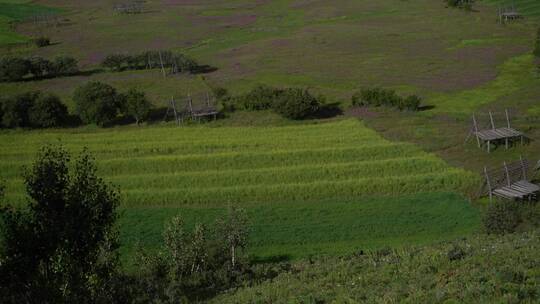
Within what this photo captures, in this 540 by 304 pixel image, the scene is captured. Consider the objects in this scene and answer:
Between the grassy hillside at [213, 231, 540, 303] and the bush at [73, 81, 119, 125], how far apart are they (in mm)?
40543

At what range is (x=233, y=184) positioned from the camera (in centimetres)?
4684

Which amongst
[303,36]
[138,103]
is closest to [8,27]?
[303,36]

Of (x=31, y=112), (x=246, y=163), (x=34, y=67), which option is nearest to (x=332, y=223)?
(x=246, y=163)

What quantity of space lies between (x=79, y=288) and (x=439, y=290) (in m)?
13.3

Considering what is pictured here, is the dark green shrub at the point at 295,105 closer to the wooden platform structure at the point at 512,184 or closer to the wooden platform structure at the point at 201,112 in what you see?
the wooden platform structure at the point at 201,112

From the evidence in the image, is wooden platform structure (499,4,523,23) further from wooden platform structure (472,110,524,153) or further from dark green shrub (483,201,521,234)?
dark green shrub (483,201,521,234)

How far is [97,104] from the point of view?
209 ft

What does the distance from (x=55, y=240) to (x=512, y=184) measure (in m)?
30.9

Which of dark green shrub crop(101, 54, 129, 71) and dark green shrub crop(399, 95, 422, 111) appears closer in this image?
dark green shrub crop(399, 95, 422, 111)

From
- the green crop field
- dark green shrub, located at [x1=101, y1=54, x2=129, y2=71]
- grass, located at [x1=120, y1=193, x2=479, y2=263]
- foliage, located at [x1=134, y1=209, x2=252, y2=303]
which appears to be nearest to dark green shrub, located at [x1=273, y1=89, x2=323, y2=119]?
the green crop field

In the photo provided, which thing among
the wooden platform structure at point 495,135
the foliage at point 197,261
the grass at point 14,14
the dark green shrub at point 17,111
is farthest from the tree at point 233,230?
the grass at point 14,14

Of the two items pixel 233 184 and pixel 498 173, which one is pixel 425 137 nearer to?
pixel 498 173

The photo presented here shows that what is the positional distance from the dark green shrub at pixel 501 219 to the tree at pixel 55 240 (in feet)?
71.6

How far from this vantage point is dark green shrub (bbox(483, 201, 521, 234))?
33.3 metres
